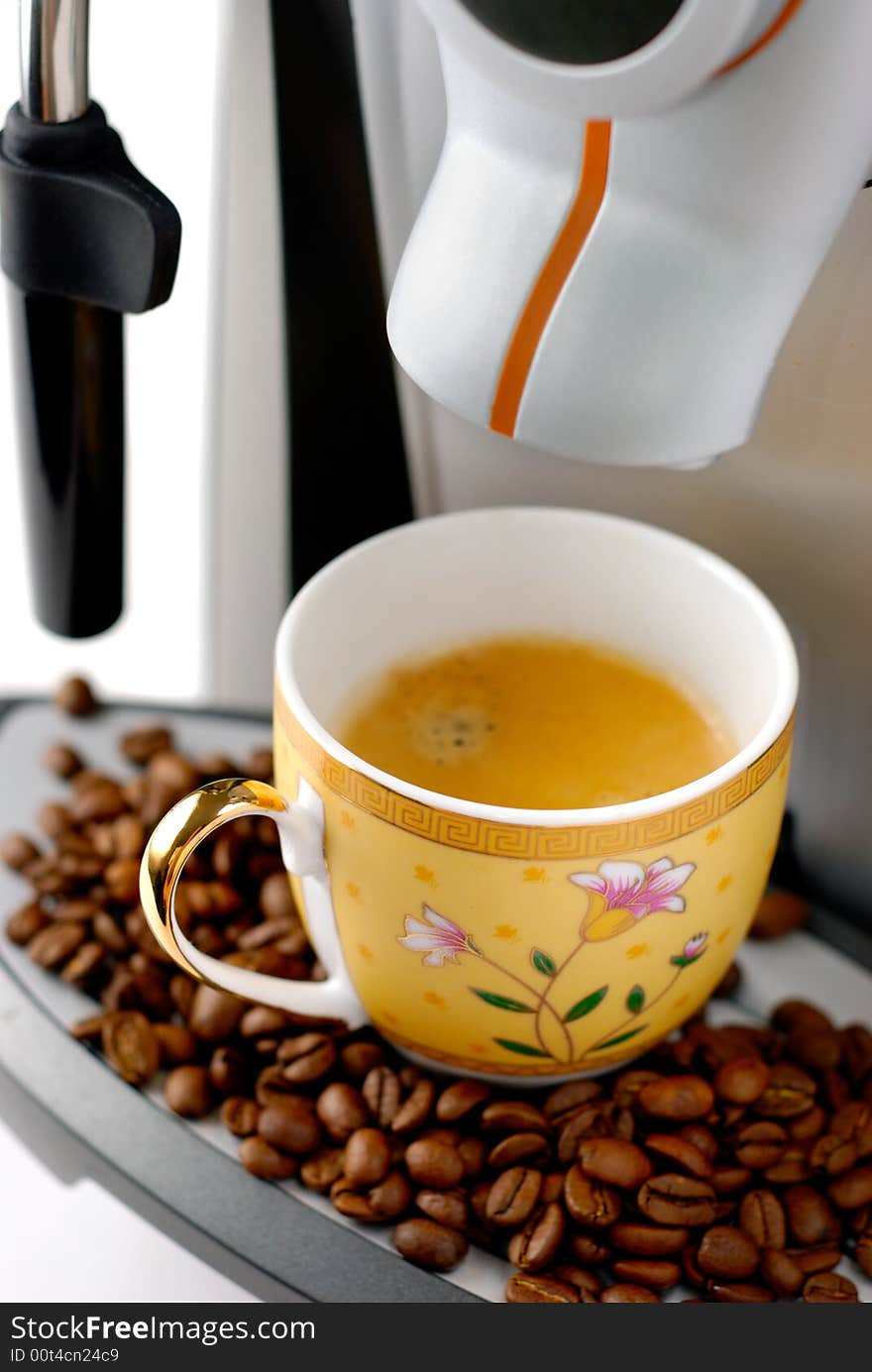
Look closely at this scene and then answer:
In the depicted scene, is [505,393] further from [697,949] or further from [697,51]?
[697,949]

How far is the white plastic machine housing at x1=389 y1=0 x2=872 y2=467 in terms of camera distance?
0.27 m

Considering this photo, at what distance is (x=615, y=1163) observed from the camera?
0.40 m

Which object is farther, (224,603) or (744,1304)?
(224,603)

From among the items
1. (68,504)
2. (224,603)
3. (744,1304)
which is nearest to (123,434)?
(68,504)

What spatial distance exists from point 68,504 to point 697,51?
231 mm

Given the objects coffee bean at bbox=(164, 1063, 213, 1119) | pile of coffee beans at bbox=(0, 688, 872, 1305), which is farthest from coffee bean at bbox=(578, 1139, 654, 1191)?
coffee bean at bbox=(164, 1063, 213, 1119)

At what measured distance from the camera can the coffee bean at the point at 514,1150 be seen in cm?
41

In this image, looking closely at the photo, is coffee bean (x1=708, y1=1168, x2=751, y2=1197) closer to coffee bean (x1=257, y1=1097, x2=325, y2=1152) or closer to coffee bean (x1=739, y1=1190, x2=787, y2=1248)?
coffee bean (x1=739, y1=1190, x2=787, y2=1248)

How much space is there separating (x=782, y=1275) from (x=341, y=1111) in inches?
4.8

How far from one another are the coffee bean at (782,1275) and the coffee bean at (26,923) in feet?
0.79

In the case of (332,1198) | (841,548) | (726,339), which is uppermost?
(726,339)

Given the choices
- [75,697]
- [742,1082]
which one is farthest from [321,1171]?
[75,697]

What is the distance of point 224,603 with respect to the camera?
0.58 metres

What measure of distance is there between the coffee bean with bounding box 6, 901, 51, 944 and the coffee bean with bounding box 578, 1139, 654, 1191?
0.19 m
